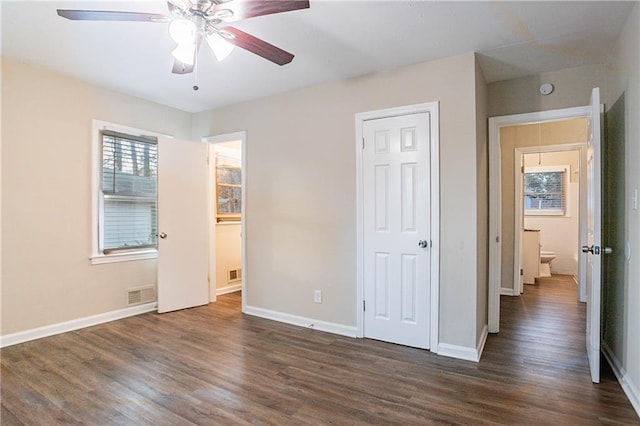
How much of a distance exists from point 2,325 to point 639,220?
4.95 metres

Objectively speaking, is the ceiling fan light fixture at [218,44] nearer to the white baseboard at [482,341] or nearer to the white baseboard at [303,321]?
the white baseboard at [303,321]

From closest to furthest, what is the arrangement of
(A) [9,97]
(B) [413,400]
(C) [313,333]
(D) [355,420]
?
1. (D) [355,420]
2. (B) [413,400]
3. (A) [9,97]
4. (C) [313,333]

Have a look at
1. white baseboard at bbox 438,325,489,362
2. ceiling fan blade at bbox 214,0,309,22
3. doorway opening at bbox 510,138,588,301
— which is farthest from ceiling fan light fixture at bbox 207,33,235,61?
doorway opening at bbox 510,138,588,301

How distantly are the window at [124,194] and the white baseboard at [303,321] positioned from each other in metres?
1.50

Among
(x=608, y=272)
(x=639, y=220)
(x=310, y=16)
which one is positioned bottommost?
(x=608, y=272)

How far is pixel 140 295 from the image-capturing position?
13.4ft

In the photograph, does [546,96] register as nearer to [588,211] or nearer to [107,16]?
[588,211]

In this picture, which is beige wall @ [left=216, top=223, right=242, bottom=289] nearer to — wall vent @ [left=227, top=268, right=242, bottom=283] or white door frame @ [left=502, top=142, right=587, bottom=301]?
wall vent @ [left=227, top=268, right=242, bottom=283]

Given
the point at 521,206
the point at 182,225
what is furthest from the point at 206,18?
the point at 521,206

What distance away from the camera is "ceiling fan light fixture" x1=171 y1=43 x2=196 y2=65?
2.06 m

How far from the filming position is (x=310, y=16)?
2.32m

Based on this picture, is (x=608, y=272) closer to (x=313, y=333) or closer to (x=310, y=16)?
(x=313, y=333)

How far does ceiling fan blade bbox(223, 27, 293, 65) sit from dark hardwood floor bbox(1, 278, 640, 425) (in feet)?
7.32

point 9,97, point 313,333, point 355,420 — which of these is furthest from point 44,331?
point 355,420
